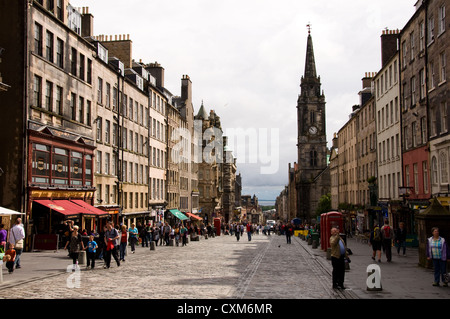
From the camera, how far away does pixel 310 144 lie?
130 meters

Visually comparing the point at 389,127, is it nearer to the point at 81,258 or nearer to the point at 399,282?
the point at 399,282

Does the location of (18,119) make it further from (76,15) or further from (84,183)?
(76,15)

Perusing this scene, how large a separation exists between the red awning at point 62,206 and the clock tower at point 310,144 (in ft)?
335

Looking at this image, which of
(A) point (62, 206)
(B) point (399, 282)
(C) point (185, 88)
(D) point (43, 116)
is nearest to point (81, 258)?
(A) point (62, 206)

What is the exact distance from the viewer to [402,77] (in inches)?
1529

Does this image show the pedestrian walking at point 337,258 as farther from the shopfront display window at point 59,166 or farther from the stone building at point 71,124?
the shopfront display window at point 59,166

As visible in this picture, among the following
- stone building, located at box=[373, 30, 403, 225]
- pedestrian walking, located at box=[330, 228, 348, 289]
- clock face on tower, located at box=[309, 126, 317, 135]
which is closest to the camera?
pedestrian walking, located at box=[330, 228, 348, 289]

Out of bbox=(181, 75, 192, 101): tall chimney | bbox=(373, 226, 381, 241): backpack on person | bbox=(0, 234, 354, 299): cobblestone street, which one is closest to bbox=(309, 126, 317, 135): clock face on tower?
bbox=(181, 75, 192, 101): tall chimney

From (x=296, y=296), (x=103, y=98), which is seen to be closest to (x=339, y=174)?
(x=103, y=98)

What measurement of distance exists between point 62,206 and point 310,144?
4143 inches

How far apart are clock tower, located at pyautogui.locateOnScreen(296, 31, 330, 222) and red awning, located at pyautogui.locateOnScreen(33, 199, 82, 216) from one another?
102 m

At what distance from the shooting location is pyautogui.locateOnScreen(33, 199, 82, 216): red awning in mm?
28166

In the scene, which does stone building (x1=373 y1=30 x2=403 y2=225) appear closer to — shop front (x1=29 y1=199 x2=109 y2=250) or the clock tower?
shop front (x1=29 y1=199 x2=109 y2=250)
